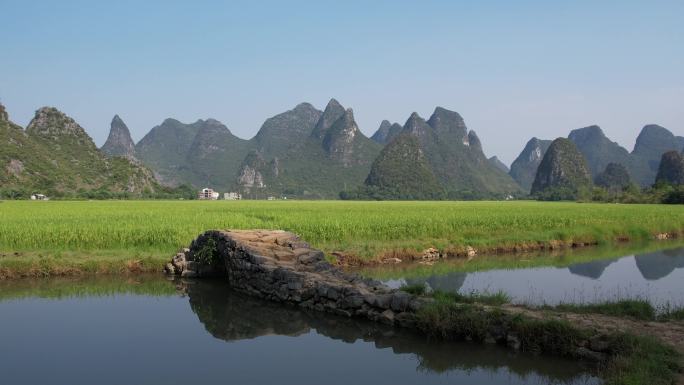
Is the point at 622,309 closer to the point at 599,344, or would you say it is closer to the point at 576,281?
the point at 599,344

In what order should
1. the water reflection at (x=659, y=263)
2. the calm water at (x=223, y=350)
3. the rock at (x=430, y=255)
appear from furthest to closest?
1. the rock at (x=430, y=255)
2. the water reflection at (x=659, y=263)
3. the calm water at (x=223, y=350)

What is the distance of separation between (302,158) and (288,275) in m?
128

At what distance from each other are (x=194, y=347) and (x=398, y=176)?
93.0 meters

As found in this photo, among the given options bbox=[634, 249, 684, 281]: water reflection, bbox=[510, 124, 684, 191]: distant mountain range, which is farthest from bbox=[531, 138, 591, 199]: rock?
bbox=[634, 249, 684, 281]: water reflection

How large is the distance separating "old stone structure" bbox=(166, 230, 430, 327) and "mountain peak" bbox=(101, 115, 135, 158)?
15652 centimetres

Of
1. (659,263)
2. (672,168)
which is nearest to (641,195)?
(672,168)

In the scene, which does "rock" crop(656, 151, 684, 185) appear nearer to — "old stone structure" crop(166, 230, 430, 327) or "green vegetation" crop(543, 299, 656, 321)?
"old stone structure" crop(166, 230, 430, 327)

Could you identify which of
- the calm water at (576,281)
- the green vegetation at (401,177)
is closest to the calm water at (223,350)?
the calm water at (576,281)

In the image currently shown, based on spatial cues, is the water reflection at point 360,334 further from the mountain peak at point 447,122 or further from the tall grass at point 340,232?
the mountain peak at point 447,122

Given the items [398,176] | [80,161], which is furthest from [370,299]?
[398,176]

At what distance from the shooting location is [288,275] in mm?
8938

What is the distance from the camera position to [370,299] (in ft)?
24.7

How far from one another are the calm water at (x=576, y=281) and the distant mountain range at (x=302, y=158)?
52148 millimetres

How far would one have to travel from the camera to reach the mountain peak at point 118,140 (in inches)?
6156
